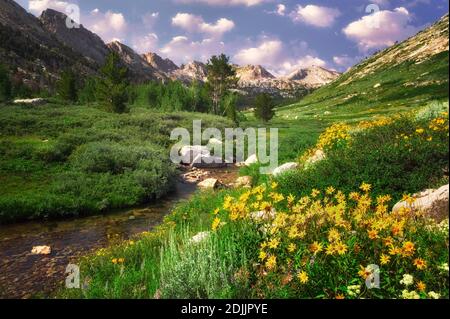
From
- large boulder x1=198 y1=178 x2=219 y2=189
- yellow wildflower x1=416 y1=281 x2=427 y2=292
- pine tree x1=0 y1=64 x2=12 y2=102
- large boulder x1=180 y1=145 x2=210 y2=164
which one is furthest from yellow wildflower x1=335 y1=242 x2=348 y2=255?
pine tree x1=0 y1=64 x2=12 y2=102

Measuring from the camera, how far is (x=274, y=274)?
4395mm

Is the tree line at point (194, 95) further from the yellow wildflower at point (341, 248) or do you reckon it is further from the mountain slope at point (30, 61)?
the yellow wildflower at point (341, 248)

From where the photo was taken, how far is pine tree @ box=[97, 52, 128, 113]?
52344 millimetres

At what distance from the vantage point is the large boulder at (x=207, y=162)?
28.9m

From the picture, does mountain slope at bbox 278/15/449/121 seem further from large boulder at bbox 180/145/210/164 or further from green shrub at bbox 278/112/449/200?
green shrub at bbox 278/112/449/200

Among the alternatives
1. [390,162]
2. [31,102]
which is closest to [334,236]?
[390,162]

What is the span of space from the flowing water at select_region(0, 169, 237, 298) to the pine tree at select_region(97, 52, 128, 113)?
3765 cm

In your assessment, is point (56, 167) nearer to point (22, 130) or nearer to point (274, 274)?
point (22, 130)

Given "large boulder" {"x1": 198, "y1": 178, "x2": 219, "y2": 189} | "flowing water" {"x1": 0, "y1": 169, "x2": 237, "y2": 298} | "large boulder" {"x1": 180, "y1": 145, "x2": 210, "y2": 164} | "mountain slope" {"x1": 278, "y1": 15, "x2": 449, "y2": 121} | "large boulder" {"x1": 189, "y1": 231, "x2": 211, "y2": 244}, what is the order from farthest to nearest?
"mountain slope" {"x1": 278, "y1": 15, "x2": 449, "y2": 121}
"large boulder" {"x1": 180, "y1": 145, "x2": 210, "y2": 164}
"large boulder" {"x1": 198, "y1": 178, "x2": 219, "y2": 189}
"flowing water" {"x1": 0, "y1": 169, "x2": 237, "y2": 298}
"large boulder" {"x1": 189, "y1": 231, "x2": 211, "y2": 244}

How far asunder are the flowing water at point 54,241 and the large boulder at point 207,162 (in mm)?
10624

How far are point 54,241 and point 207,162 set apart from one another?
17.4 meters

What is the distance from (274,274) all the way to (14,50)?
169180 mm

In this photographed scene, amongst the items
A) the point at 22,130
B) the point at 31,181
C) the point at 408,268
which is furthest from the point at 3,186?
→ the point at 408,268

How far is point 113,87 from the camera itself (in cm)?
5350
